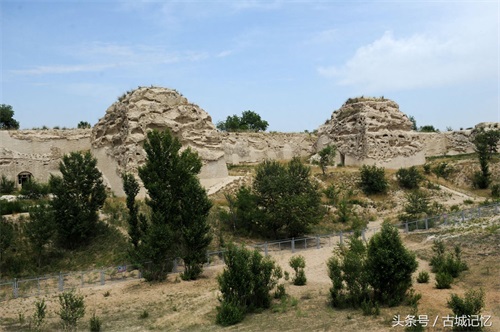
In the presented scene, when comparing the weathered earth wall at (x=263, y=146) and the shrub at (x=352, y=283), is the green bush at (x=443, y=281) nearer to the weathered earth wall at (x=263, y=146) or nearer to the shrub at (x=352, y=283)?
the shrub at (x=352, y=283)

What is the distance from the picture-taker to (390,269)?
539 inches

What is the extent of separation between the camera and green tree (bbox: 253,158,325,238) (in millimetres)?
24578

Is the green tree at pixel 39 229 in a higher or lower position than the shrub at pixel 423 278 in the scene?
higher

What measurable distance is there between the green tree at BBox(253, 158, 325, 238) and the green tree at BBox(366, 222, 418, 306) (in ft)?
34.4

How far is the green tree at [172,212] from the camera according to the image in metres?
19.6

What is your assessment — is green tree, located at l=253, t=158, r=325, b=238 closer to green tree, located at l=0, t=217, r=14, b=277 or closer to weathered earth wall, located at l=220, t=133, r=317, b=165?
green tree, located at l=0, t=217, r=14, b=277

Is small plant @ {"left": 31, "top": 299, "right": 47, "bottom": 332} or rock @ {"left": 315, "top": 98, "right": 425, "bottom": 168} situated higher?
rock @ {"left": 315, "top": 98, "right": 425, "bottom": 168}

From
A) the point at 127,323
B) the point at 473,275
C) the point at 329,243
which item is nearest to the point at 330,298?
the point at 473,275

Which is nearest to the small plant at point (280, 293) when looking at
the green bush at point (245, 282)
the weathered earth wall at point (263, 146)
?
the green bush at point (245, 282)

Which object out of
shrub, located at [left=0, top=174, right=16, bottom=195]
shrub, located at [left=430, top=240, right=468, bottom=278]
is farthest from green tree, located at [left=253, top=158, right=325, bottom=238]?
shrub, located at [left=0, top=174, right=16, bottom=195]

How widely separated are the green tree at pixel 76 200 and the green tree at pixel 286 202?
8744mm

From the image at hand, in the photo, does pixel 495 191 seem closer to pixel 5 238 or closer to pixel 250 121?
pixel 5 238

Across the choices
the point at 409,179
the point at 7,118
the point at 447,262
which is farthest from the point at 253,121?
the point at 447,262

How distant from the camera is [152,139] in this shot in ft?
69.5
